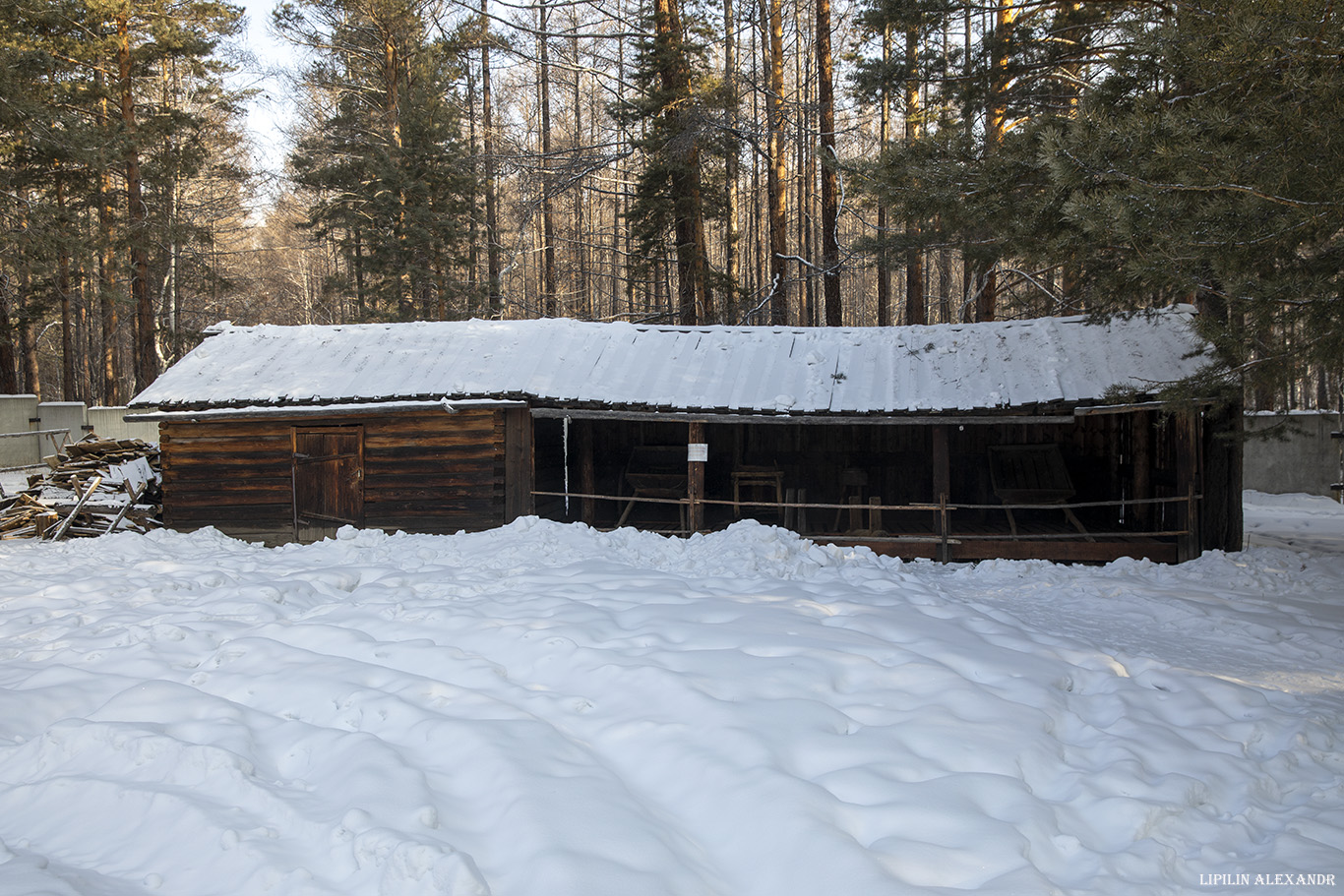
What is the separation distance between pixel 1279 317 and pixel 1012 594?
3.70 meters

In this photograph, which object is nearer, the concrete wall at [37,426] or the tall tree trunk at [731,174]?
the tall tree trunk at [731,174]

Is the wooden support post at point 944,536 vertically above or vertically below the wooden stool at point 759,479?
below

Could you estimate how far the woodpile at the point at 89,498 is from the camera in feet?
43.2

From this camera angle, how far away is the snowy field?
370 centimetres

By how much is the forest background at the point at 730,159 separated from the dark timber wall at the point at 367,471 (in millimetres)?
6321

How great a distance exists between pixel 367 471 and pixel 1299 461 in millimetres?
21450

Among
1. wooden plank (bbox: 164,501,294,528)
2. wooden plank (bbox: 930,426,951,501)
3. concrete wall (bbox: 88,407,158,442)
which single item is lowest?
wooden plank (bbox: 164,501,294,528)

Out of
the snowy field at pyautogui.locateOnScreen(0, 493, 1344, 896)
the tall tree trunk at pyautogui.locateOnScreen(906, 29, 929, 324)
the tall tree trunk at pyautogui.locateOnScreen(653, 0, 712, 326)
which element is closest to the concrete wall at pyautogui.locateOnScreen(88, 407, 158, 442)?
the tall tree trunk at pyautogui.locateOnScreen(653, 0, 712, 326)

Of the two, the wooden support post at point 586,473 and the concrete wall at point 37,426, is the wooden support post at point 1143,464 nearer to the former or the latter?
the wooden support post at point 586,473

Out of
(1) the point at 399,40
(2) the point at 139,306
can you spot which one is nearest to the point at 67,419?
Result: (2) the point at 139,306

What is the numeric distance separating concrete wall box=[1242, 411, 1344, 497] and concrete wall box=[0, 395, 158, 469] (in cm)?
2875

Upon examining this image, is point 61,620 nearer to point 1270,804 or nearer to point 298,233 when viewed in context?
point 1270,804

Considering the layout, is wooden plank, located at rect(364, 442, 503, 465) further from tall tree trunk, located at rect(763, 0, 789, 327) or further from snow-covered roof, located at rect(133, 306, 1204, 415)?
tall tree trunk, located at rect(763, 0, 789, 327)

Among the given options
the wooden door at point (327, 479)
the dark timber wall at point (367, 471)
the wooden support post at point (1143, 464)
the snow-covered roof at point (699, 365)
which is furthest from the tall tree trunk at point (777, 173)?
the wooden door at point (327, 479)
